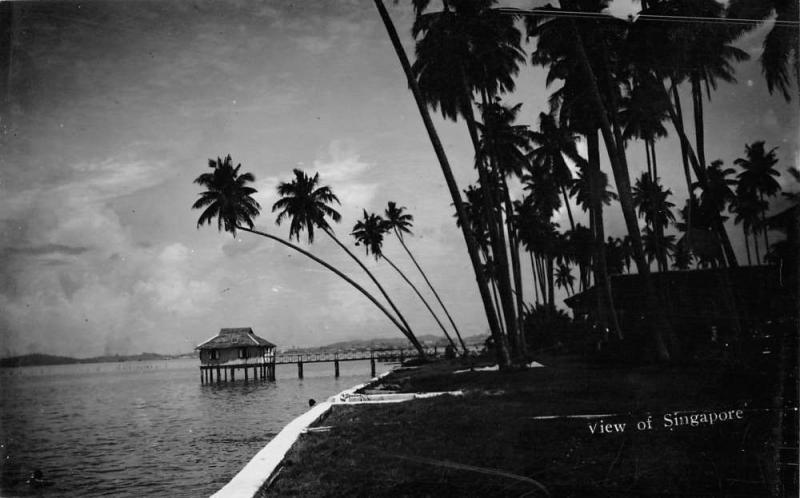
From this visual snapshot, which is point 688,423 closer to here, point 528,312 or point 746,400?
point 746,400

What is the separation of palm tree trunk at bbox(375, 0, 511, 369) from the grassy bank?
6520 mm

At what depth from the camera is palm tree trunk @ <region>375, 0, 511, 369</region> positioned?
1368 centimetres

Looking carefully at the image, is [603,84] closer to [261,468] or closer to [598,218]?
[598,218]

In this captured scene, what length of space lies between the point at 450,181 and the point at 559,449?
1035cm

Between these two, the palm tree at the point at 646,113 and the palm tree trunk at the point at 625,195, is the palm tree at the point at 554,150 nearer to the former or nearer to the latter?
the palm tree at the point at 646,113

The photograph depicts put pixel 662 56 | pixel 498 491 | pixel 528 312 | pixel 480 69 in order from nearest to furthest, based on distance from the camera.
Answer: pixel 498 491 → pixel 662 56 → pixel 480 69 → pixel 528 312

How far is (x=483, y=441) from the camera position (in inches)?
251

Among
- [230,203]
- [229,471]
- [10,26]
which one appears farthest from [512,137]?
[10,26]

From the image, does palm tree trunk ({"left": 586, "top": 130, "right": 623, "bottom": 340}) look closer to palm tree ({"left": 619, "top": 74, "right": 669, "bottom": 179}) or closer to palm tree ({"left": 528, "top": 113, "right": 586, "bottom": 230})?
palm tree ({"left": 619, "top": 74, "right": 669, "bottom": 179})

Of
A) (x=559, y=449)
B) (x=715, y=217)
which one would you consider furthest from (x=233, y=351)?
(x=559, y=449)

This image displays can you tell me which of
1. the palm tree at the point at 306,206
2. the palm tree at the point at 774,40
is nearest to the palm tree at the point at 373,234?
the palm tree at the point at 306,206

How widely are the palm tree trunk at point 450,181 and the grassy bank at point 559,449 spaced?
21.4ft

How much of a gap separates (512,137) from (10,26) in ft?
79.4

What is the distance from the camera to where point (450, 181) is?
49.4ft
